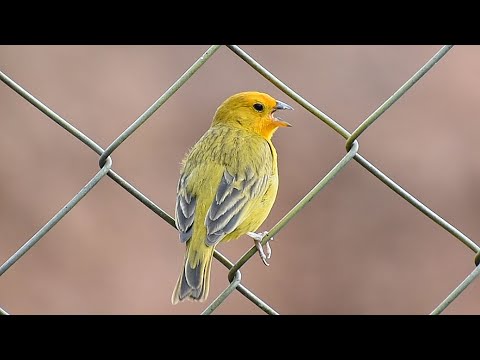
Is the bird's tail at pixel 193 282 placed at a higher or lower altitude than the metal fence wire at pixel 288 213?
lower

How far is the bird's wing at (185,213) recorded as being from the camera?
3871mm

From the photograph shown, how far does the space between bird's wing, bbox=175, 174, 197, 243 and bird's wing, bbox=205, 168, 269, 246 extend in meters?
0.07

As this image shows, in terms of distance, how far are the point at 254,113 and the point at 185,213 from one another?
100cm

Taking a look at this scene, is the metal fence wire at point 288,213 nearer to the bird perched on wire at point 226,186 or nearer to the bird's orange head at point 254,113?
the bird perched on wire at point 226,186

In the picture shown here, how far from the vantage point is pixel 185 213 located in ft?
12.9

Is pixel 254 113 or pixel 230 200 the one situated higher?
pixel 254 113

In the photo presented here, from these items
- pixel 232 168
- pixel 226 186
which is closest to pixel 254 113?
pixel 232 168

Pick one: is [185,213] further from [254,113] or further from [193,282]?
[254,113]

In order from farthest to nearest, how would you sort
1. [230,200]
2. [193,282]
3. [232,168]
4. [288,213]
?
[232,168] → [230,200] → [193,282] → [288,213]

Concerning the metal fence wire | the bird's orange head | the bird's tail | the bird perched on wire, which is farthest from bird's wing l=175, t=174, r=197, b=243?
the bird's orange head

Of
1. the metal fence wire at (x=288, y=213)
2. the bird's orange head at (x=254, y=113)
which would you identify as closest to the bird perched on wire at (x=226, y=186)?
the bird's orange head at (x=254, y=113)

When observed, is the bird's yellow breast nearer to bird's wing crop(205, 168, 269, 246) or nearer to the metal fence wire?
bird's wing crop(205, 168, 269, 246)

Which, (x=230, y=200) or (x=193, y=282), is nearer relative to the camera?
(x=193, y=282)

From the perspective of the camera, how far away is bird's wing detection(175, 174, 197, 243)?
387 centimetres
